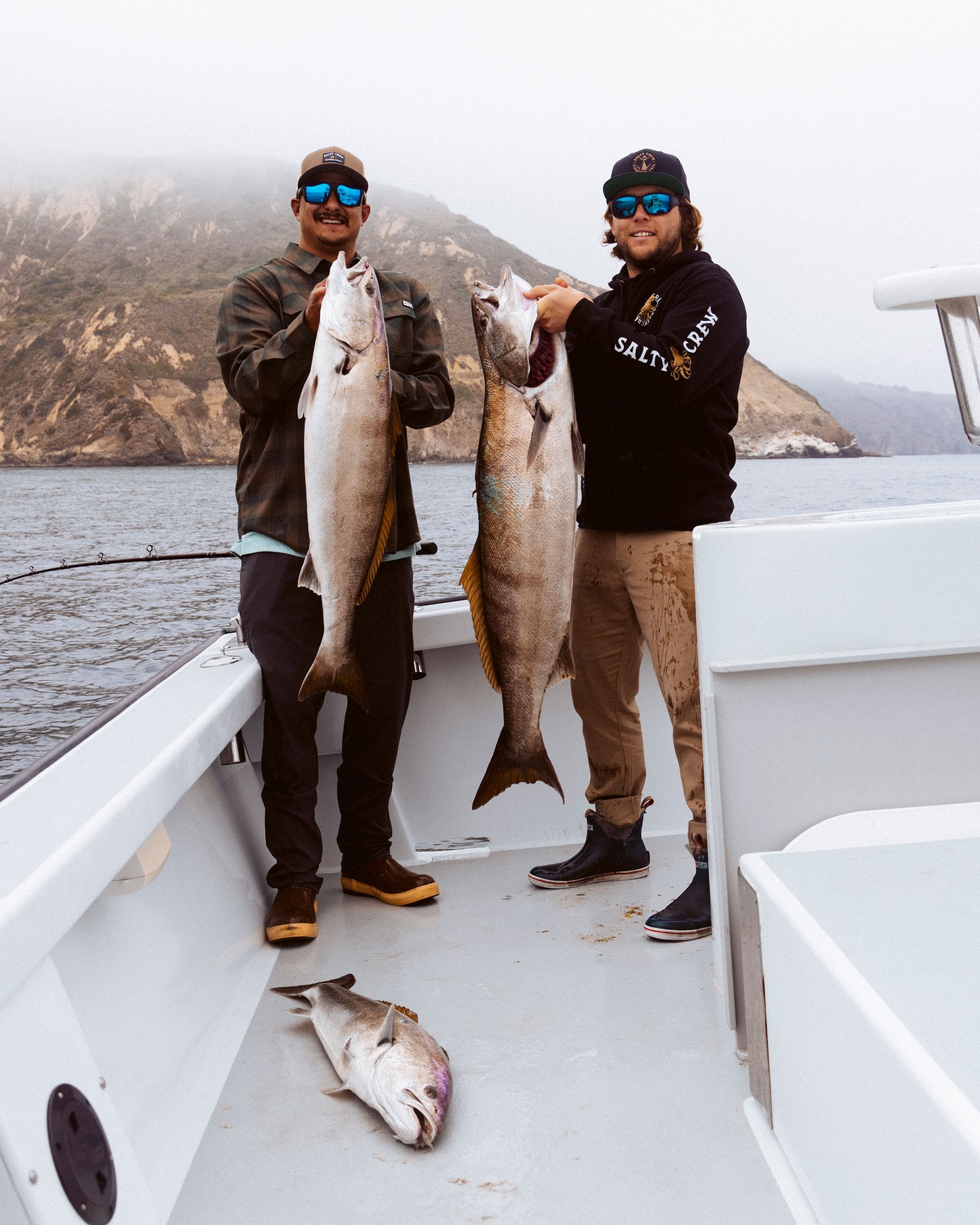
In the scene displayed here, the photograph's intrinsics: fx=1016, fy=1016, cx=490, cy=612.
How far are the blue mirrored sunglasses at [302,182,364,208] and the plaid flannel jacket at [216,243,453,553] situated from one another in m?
0.18

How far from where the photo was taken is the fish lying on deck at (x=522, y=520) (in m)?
2.41

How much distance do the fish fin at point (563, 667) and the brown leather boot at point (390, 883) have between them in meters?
0.79

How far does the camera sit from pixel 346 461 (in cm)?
257

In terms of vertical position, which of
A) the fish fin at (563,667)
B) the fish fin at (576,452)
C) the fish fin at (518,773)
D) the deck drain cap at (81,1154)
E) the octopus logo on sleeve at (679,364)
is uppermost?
the octopus logo on sleeve at (679,364)

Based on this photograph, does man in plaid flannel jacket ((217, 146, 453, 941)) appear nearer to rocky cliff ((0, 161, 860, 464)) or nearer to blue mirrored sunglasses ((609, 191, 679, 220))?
blue mirrored sunglasses ((609, 191, 679, 220))

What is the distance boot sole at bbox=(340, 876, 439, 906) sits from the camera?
9.88ft

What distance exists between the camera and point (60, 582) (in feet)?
83.9

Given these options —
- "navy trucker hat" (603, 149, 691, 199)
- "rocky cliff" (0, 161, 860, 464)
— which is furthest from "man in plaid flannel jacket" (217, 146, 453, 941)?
"rocky cliff" (0, 161, 860, 464)

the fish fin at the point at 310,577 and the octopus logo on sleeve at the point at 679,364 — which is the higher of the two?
the octopus logo on sleeve at the point at 679,364

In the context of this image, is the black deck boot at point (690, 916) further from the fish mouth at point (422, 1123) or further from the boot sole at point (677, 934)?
the fish mouth at point (422, 1123)

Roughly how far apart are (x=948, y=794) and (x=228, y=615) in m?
16.3

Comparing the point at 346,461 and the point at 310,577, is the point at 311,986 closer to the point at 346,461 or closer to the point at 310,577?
the point at 310,577

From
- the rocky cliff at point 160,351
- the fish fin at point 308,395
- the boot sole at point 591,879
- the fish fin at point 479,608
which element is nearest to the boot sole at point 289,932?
the boot sole at point 591,879

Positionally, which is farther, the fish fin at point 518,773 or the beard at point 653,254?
the beard at point 653,254
